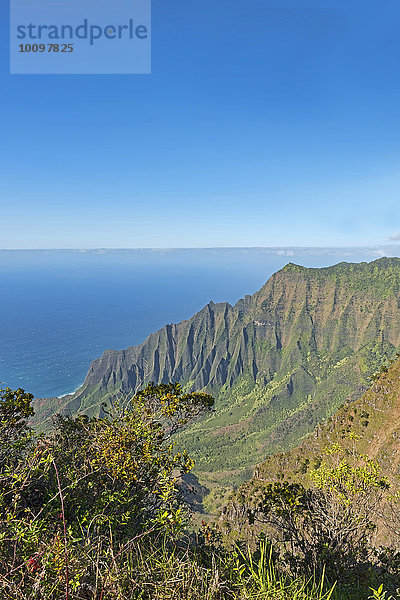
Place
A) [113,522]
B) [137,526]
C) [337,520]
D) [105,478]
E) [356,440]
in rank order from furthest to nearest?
[356,440] < [337,520] < [105,478] < [137,526] < [113,522]

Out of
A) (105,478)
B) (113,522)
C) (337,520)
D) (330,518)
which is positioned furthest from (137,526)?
(337,520)

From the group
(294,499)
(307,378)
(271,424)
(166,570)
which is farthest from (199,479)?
(166,570)

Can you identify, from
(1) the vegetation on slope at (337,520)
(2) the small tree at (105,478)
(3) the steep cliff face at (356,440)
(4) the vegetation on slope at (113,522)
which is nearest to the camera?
(4) the vegetation on slope at (113,522)

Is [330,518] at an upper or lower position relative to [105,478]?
lower

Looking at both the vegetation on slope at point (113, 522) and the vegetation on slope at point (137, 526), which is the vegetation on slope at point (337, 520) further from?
the vegetation on slope at point (113, 522)

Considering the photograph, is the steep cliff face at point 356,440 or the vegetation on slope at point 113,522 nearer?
the vegetation on slope at point 113,522

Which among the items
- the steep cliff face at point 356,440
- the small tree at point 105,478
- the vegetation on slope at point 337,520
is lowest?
the steep cliff face at point 356,440

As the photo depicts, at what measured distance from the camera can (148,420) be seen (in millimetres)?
12336

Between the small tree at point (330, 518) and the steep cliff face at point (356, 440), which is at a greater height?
the small tree at point (330, 518)

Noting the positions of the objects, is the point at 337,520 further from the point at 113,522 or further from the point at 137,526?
the point at 113,522

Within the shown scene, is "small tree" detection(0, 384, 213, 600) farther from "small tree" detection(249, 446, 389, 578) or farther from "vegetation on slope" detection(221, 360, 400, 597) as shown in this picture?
"small tree" detection(249, 446, 389, 578)

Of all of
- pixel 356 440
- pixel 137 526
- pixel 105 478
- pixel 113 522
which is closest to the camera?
pixel 113 522

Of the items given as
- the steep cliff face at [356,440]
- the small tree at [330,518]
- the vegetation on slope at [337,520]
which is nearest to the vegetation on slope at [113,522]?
the vegetation on slope at [337,520]

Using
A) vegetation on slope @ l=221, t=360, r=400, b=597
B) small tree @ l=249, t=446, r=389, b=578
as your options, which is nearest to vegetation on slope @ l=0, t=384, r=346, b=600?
vegetation on slope @ l=221, t=360, r=400, b=597
